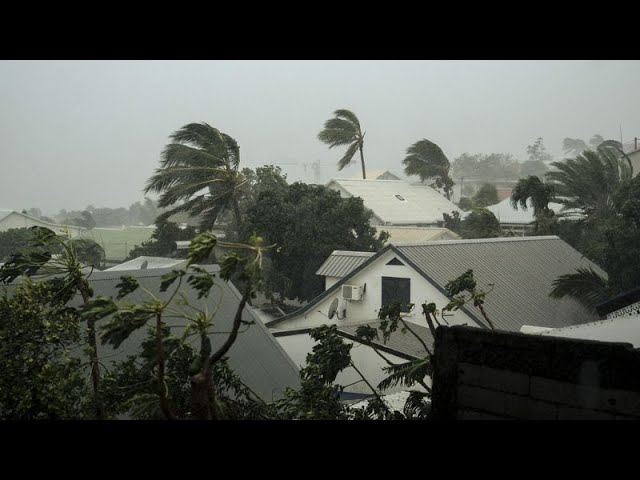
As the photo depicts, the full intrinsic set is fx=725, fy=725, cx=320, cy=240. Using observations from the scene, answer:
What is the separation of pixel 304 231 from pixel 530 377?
18.1 ft

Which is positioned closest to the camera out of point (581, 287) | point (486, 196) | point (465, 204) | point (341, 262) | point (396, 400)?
point (396, 400)

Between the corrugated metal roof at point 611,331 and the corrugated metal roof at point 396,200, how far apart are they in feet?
14.1

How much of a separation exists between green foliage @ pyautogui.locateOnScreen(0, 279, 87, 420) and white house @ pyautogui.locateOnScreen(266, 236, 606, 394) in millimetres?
2688

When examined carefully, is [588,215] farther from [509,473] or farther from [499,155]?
[509,473]

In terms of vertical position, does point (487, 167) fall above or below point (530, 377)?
above

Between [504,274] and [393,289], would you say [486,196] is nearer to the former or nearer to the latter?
[504,274]

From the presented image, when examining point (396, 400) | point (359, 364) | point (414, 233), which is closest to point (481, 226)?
point (414, 233)

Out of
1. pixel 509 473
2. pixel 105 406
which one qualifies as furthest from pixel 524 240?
pixel 509 473

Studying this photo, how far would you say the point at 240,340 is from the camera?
159 inches

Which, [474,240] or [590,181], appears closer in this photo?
[474,240]

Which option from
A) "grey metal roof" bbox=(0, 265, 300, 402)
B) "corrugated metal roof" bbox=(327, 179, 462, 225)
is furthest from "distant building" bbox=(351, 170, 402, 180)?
"grey metal roof" bbox=(0, 265, 300, 402)

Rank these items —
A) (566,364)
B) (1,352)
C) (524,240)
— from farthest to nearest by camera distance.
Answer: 1. (524,240)
2. (1,352)
3. (566,364)

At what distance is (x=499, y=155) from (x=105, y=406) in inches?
348

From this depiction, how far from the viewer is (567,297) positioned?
6398mm
